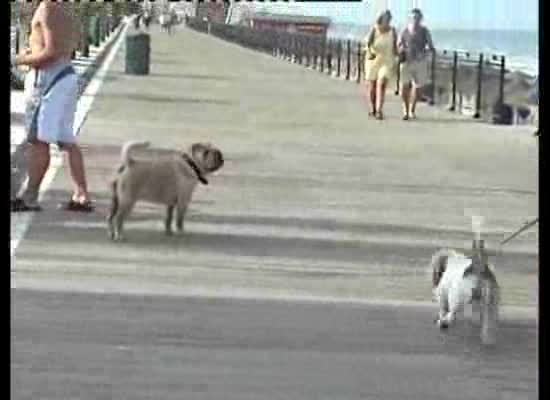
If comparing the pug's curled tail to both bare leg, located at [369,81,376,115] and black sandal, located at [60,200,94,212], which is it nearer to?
black sandal, located at [60,200,94,212]

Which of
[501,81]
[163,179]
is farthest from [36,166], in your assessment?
[501,81]

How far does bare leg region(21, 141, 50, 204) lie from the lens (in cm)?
401

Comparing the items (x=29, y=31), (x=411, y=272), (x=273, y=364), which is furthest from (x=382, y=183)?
(x=29, y=31)

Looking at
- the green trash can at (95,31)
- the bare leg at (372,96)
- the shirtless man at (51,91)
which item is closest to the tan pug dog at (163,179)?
the shirtless man at (51,91)

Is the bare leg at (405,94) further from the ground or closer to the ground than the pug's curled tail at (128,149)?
further from the ground

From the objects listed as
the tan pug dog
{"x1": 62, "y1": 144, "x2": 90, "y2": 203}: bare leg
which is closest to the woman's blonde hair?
the tan pug dog

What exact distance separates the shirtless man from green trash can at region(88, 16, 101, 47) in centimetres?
4

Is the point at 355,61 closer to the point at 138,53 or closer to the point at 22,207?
the point at 138,53

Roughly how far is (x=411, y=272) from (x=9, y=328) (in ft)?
4.57

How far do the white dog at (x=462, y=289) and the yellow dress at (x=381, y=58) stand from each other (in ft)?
1.77

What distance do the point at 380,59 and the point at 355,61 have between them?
72 mm

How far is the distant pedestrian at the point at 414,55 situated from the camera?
3945 millimetres

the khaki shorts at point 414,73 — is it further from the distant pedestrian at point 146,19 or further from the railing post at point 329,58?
the distant pedestrian at point 146,19

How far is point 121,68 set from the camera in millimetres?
4035
